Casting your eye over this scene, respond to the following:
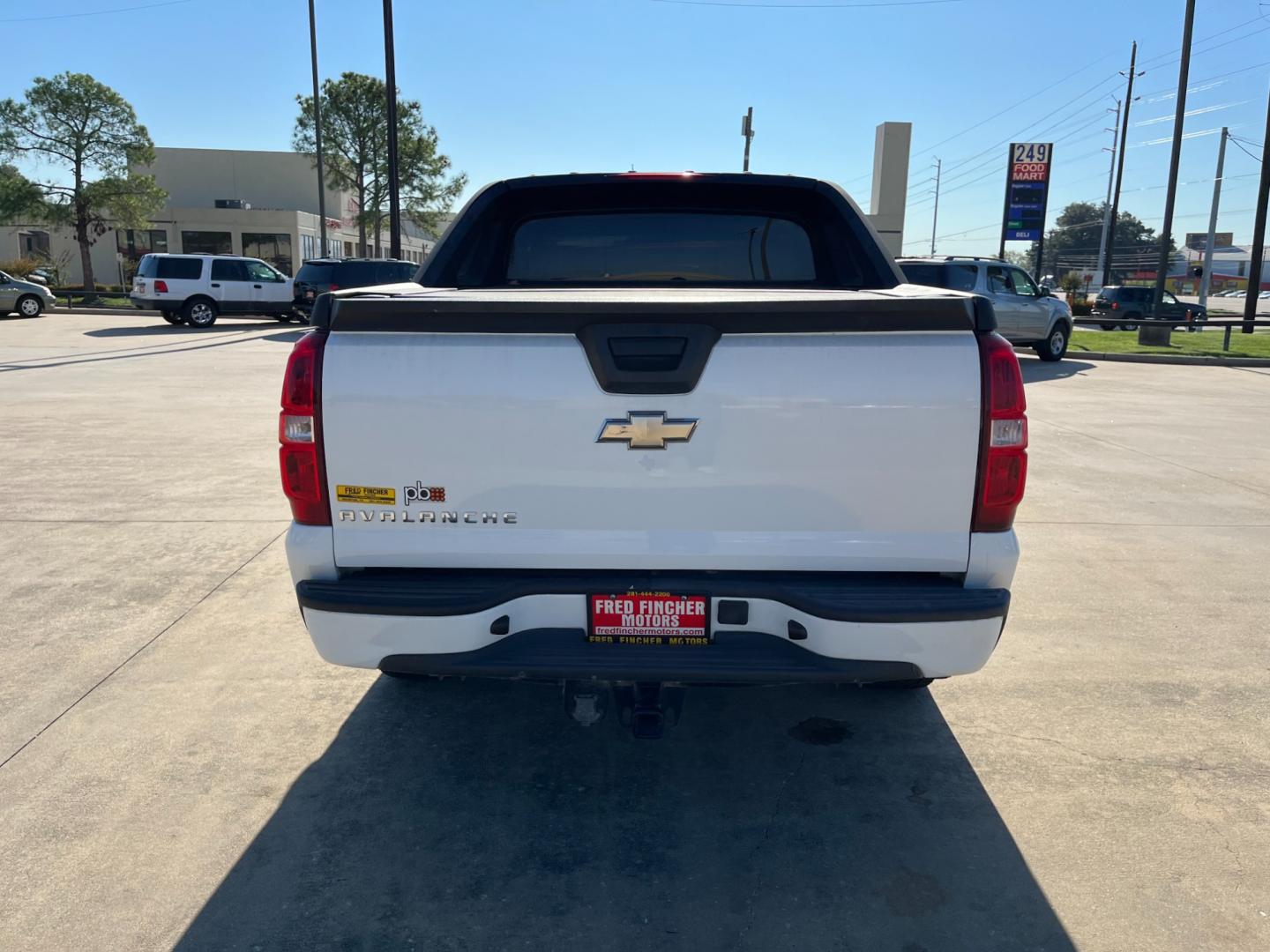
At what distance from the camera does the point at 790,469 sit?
271 cm

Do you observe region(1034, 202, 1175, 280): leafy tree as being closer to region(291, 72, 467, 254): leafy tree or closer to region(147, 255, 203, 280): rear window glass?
region(291, 72, 467, 254): leafy tree

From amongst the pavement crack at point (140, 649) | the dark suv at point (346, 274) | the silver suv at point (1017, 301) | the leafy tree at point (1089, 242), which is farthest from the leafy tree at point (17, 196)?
the leafy tree at point (1089, 242)

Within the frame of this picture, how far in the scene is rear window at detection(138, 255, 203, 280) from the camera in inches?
1008

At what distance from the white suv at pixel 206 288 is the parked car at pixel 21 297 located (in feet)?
16.9

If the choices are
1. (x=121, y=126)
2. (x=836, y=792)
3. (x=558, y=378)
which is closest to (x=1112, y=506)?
(x=836, y=792)

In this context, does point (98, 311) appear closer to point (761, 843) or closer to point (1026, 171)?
point (1026, 171)

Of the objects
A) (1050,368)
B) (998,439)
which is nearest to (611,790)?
(998,439)

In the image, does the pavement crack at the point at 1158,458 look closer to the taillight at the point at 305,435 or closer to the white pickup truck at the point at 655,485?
the white pickup truck at the point at 655,485

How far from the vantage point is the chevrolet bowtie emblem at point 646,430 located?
2682 mm

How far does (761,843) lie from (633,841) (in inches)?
16.0

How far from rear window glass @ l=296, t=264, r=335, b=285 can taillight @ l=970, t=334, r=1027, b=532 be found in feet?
77.4

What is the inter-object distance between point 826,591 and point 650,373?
817 mm

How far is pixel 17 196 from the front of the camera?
126 feet

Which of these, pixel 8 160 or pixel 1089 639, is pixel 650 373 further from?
pixel 8 160
